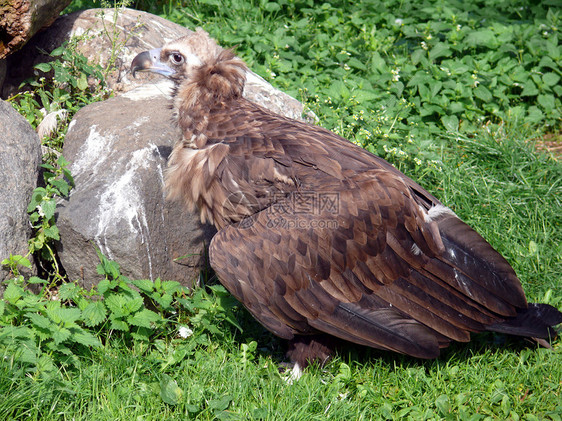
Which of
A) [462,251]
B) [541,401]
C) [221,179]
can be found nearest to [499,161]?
[462,251]

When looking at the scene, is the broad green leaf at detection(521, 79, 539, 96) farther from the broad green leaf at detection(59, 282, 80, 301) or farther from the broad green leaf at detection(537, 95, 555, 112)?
the broad green leaf at detection(59, 282, 80, 301)

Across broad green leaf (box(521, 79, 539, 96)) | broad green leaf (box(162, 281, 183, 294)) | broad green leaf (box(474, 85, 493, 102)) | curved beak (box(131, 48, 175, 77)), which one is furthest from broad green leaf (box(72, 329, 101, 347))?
broad green leaf (box(521, 79, 539, 96))

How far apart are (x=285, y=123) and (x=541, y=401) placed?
7.32ft

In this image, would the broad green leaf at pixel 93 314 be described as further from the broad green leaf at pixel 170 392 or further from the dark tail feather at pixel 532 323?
the dark tail feather at pixel 532 323

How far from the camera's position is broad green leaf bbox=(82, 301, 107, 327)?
3758mm

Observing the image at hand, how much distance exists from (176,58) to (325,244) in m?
1.53

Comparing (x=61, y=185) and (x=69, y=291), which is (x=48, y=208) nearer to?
(x=61, y=185)

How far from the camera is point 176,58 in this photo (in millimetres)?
4102

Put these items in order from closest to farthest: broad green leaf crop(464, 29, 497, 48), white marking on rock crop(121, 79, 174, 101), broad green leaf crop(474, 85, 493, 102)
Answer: white marking on rock crop(121, 79, 174, 101)
broad green leaf crop(474, 85, 493, 102)
broad green leaf crop(464, 29, 497, 48)

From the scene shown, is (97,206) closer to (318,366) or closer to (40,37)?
(318,366)

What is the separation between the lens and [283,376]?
3.93 meters

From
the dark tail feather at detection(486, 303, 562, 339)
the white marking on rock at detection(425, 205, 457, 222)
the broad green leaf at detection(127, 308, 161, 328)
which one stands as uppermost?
the white marking on rock at detection(425, 205, 457, 222)

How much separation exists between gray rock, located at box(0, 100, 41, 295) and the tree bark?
81cm

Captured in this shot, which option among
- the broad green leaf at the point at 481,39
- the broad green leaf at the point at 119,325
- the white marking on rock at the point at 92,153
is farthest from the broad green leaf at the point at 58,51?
the broad green leaf at the point at 481,39
